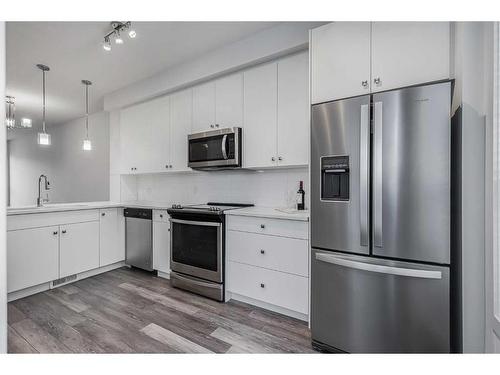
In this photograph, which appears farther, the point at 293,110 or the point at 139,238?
the point at 139,238

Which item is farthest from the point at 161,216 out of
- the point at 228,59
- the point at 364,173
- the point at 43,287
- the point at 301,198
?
the point at 364,173

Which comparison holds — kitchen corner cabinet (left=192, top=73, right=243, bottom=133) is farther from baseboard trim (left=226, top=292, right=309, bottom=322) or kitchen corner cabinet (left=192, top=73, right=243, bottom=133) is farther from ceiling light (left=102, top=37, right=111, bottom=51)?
baseboard trim (left=226, top=292, right=309, bottom=322)

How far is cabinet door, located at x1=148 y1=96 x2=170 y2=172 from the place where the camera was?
3.15 metres

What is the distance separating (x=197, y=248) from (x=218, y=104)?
1.57 metres

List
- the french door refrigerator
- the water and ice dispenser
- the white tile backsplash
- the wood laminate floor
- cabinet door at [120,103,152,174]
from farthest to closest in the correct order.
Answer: cabinet door at [120,103,152,174]
the white tile backsplash
the wood laminate floor
the water and ice dispenser
the french door refrigerator

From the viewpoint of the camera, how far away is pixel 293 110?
7.32ft

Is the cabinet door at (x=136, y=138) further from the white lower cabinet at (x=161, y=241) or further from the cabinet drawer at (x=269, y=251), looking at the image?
the cabinet drawer at (x=269, y=251)

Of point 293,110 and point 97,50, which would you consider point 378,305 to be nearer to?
point 293,110

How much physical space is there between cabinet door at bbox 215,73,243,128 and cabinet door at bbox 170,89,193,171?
0.42 metres

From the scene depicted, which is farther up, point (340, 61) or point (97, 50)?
point (97, 50)

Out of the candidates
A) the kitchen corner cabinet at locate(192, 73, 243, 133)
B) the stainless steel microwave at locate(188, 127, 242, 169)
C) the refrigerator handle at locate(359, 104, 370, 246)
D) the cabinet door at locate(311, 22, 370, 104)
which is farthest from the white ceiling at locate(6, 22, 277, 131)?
the refrigerator handle at locate(359, 104, 370, 246)

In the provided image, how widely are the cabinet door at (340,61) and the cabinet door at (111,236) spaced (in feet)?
9.72
